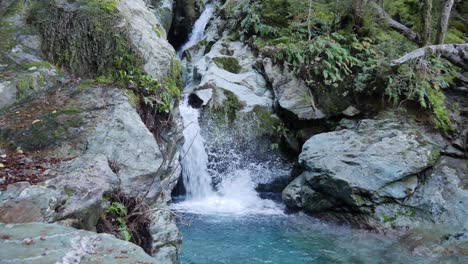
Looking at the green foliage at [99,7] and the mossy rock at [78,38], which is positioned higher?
the green foliage at [99,7]

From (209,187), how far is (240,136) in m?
1.76

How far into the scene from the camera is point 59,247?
2836mm

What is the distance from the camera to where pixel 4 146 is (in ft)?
17.7

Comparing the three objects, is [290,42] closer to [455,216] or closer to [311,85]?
[311,85]

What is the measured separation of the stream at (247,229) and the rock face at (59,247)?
280 cm

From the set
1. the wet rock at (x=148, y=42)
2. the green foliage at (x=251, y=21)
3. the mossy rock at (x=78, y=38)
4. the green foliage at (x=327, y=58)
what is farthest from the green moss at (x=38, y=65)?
the green foliage at (x=251, y=21)

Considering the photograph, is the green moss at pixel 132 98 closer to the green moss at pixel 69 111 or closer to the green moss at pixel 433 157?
the green moss at pixel 69 111

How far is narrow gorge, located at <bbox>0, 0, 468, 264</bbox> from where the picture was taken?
16.1 ft

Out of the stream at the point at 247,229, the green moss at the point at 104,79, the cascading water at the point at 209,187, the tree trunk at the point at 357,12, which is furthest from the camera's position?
the tree trunk at the point at 357,12

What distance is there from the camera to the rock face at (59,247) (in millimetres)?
2668

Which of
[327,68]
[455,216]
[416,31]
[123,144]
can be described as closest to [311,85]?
[327,68]

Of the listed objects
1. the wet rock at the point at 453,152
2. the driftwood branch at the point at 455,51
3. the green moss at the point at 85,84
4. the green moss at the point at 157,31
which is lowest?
the wet rock at the point at 453,152

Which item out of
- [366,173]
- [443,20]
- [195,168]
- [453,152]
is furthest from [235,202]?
[443,20]

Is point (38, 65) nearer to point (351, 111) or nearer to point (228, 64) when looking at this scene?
point (228, 64)
